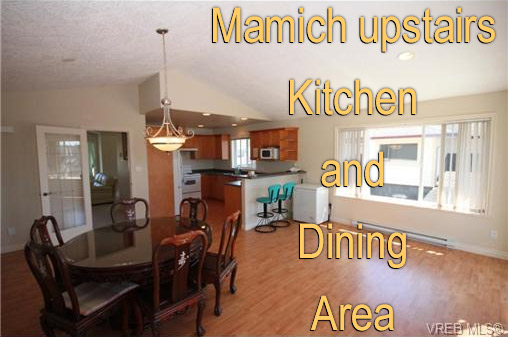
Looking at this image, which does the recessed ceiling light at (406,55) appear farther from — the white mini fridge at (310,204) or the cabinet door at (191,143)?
the cabinet door at (191,143)

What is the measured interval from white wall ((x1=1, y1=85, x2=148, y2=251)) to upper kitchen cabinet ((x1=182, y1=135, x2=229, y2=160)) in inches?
127

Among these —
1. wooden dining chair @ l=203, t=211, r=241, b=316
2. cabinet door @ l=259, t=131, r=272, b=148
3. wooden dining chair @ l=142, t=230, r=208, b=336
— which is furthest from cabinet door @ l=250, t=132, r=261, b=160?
wooden dining chair @ l=142, t=230, r=208, b=336

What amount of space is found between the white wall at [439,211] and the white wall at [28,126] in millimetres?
3987

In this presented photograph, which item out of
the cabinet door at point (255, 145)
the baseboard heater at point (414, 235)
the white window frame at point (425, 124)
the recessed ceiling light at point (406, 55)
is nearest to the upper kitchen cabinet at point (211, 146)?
the cabinet door at point (255, 145)

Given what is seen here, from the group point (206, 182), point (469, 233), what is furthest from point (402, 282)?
point (206, 182)

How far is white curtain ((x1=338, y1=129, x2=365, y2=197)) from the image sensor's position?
4561 mm

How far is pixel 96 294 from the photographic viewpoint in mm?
1796

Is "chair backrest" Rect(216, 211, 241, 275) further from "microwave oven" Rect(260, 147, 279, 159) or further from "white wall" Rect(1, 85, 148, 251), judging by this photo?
"microwave oven" Rect(260, 147, 279, 159)

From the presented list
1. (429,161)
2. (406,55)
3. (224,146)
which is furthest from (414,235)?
(224,146)

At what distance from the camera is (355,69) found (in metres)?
3.21

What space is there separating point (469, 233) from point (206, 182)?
19.8ft

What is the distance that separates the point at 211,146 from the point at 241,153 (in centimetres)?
100

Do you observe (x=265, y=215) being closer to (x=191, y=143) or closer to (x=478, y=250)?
(x=478, y=250)

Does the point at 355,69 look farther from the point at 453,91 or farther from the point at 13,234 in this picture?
the point at 13,234
